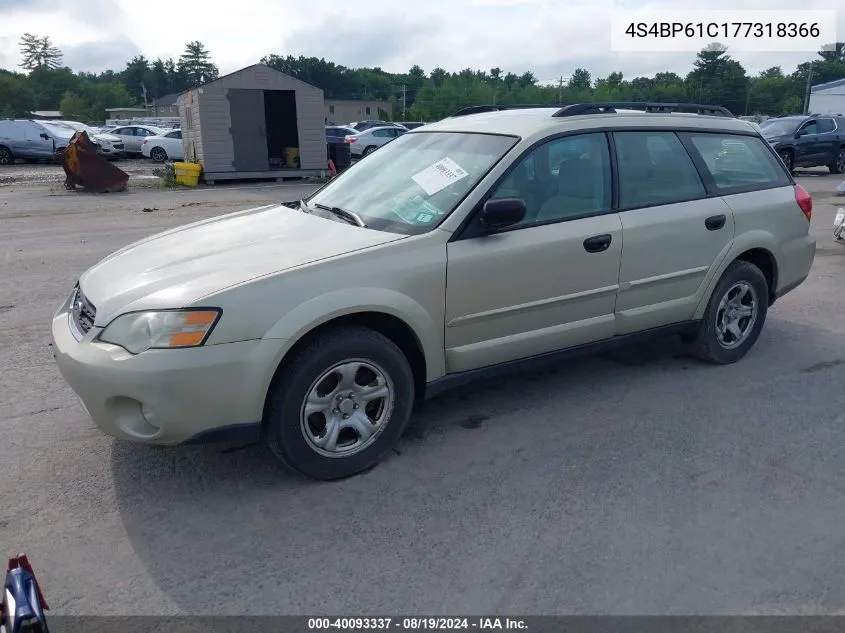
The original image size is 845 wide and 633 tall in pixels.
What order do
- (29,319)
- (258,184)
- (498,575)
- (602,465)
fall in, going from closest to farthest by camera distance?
(498,575) < (602,465) < (29,319) < (258,184)

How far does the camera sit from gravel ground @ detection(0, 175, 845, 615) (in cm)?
268

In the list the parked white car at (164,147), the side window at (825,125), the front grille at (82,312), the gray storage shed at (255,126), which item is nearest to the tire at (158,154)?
the parked white car at (164,147)

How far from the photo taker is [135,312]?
3104mm

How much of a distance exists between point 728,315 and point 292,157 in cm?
1791

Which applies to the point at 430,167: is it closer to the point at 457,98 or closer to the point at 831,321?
the point at 831,321

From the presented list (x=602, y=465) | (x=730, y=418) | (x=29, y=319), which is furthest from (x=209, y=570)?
(x=29, y=319)

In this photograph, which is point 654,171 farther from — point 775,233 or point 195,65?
point 195,65

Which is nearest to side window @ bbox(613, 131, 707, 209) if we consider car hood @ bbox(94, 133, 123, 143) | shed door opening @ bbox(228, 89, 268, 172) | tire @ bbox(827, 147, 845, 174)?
shed door opening @ bbox(228, 89, 268, 172)

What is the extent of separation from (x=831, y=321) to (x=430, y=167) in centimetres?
408

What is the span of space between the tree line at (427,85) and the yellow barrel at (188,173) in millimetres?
16444

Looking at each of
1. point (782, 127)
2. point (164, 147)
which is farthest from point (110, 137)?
point (782, 127)

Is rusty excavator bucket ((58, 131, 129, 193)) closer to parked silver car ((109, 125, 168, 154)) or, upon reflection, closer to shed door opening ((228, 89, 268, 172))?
shed door opening ((228, 89, 268, 172))

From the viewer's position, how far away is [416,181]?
13.4ft

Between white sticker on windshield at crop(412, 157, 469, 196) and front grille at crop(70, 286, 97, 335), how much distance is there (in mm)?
1808
